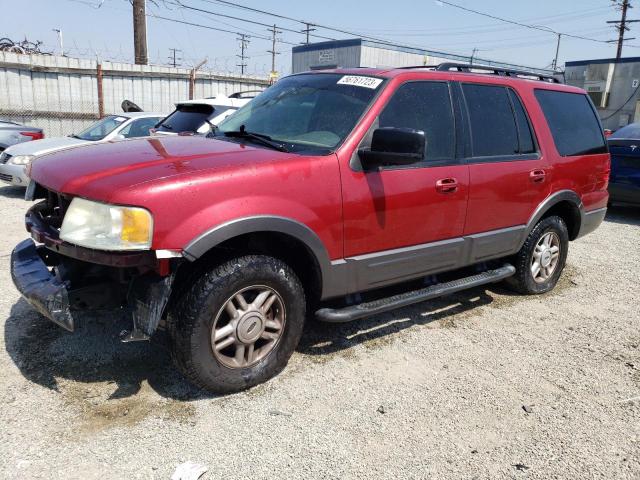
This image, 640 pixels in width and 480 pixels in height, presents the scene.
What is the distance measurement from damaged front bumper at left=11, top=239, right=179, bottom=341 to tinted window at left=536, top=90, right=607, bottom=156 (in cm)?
379

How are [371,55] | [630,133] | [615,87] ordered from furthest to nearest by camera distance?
[615,87] → [371,55] → [630,133]

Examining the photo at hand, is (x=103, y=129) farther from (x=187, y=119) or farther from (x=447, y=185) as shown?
(x=447, y=185)

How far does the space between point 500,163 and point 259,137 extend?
196cm

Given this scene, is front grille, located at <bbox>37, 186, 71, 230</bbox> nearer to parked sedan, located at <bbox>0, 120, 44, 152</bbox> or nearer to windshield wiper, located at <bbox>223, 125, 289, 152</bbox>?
→ windshield wiper, located at <bbox>223, 125, 289, 152</bbox>

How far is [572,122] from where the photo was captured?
5.12m

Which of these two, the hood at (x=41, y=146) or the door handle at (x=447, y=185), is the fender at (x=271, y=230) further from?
the hood at (x=41, y=146)

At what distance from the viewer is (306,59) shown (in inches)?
1125

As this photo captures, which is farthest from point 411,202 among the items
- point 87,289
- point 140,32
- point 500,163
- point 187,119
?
point 140,32

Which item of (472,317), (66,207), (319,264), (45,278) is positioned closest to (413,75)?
(319,264)

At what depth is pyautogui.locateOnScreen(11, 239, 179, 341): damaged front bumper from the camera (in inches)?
108

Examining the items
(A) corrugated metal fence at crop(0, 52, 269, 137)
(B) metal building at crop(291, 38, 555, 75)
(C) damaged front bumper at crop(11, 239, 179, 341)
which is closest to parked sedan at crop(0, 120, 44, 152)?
(A) corrugated metal fence at crop(0, 52, 269, 137)

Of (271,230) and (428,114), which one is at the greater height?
(428,114)

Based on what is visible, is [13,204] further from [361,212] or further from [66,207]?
[361,212]

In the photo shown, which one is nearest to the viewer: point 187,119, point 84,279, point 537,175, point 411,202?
point 84,279
